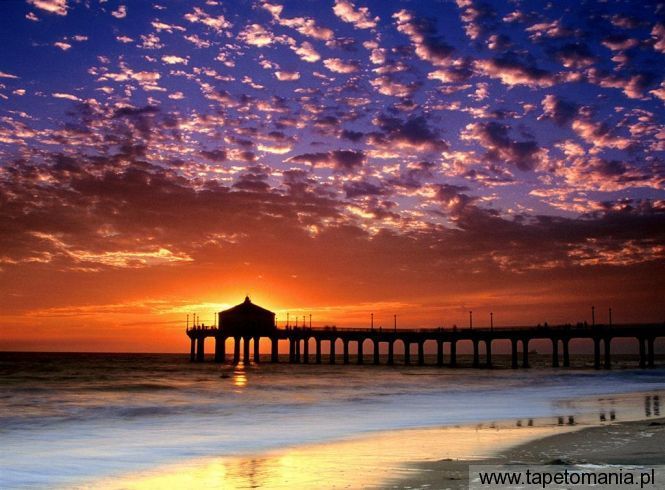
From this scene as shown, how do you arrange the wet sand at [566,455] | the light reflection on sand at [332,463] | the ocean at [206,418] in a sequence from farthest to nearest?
the ocean at [206,418] → the light reflection on sand at [332,463] → the wet sand at [566,455]

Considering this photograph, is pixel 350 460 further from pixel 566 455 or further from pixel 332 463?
pixel 566 455

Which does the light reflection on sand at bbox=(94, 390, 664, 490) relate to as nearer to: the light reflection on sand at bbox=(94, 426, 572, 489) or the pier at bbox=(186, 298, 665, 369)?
the light reflection on sand at bbox=(94, 426, 572, 489)

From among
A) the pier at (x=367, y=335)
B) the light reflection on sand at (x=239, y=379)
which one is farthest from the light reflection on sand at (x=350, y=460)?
the pier at (x=367, y=335)

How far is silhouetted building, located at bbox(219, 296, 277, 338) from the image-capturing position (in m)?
101

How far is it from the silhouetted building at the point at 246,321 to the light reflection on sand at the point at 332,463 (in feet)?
270

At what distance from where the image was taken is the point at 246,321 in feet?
330

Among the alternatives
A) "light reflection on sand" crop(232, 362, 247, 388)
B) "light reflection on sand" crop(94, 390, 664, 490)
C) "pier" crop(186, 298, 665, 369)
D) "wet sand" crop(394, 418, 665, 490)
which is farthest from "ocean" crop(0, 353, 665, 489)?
"pier" crop(186, 298, 665, 369)

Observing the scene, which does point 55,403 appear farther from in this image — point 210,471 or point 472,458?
point 472,458

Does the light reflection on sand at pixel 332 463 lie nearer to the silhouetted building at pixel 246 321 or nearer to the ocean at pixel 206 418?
the ocean at pixel 206 418

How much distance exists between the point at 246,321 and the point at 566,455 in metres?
89.0

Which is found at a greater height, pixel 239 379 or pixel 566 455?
pixel 566 455

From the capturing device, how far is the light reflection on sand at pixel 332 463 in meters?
12.2

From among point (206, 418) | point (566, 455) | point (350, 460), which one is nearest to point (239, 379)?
point (206, 418)

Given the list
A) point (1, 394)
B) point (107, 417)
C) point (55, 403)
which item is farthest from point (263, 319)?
point (107, 417)
